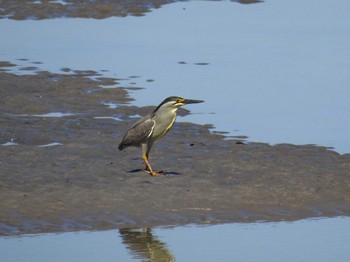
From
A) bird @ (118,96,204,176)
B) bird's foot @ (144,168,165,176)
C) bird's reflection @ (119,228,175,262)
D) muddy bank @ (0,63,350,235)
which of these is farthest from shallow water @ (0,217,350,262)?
bird @ (118,96,204,176)

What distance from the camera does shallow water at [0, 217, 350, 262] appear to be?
35.5 ft

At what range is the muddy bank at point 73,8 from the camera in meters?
24.7

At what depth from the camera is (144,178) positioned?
1303 centimetres

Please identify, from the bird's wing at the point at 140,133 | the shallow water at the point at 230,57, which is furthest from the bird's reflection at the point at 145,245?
the shallow water at the point at 230,57

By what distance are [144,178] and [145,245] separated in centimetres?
194

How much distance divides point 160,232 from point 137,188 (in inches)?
45.2

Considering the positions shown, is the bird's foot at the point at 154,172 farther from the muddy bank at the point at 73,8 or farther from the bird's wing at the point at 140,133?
the muddy bank at the point at 73,8

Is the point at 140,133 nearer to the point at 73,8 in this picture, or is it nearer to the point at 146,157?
the point at 146,157

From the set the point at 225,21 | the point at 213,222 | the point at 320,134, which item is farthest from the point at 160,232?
the point at 225,21

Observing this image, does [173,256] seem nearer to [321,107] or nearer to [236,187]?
[236,187]

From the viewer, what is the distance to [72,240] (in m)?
11.3

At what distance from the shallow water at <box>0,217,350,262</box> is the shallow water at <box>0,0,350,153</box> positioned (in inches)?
117

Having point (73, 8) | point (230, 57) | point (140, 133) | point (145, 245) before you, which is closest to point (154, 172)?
point (140, 133)

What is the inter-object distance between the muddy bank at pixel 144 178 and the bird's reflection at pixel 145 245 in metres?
0.21
